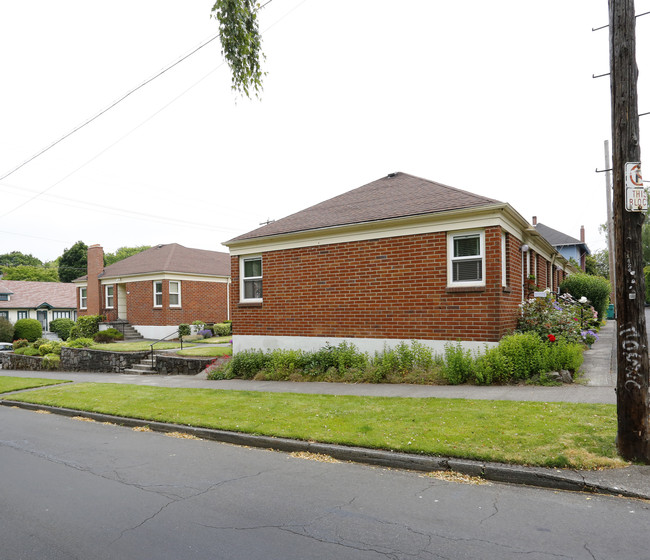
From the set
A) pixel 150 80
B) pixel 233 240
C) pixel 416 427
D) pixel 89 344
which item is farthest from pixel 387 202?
pixel 89 344

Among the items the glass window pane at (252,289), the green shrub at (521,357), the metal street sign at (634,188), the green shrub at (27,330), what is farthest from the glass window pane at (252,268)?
the green shrub at (27,330)

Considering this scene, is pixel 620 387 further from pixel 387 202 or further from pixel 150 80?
pixel 150 80

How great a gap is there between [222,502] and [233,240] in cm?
1172

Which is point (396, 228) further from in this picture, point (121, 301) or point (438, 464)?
point (121, 301)

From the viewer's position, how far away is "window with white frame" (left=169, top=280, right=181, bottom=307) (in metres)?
27.8

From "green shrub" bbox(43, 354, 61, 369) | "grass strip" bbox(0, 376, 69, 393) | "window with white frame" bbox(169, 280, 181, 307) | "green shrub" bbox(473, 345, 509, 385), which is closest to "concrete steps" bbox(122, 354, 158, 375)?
"grass strip" bbox(0, 376, 69, 393)

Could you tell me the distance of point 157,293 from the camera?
28016mm

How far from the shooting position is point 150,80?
1097 cm

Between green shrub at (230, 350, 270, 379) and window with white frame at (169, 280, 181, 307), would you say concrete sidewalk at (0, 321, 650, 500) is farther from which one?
window with white frame at (169, 280, 181, 307)

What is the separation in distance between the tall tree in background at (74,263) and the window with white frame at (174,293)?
41.7 metres

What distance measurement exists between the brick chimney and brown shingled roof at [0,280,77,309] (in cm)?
1927

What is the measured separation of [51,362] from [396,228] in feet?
60.3

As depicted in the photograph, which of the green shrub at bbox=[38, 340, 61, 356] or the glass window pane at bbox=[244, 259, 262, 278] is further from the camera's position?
the green shrub at bbox=[38, 340, 61, 356]

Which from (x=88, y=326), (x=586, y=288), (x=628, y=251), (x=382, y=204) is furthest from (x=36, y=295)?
(x=628, y=251)
